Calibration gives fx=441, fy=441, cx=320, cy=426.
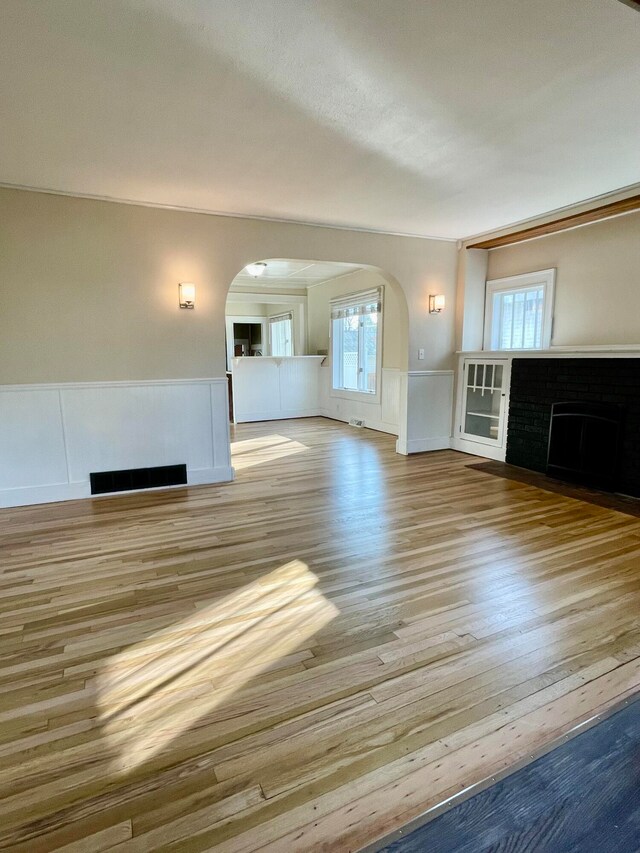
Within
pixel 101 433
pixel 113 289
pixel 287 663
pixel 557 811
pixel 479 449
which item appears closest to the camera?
pixel 557 811

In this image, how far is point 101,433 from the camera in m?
4.22

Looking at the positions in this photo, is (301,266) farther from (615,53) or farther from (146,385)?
(615,53)

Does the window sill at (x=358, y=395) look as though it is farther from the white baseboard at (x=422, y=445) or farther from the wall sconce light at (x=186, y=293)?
the wall sconce light at (x=186, y=293)

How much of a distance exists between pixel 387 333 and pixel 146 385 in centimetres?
418

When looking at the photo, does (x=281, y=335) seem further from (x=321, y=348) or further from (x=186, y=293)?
(x=186, y=293)

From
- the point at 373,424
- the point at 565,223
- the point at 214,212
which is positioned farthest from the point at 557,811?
the point at 373,424

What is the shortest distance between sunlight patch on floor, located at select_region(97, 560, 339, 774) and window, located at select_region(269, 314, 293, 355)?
26.7ft

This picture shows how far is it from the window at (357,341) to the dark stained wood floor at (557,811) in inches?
246

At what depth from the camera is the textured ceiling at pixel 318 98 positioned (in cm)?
186

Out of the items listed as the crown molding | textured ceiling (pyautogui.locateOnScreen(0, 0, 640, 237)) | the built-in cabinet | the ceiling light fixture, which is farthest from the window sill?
textured ceiling (pyautogui.locateOnScreen(0, 0, 640, 237))

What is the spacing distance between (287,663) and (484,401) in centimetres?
457

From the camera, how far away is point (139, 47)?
201 centimetres

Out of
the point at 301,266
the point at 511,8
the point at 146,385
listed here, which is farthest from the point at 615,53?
the point at 301,266

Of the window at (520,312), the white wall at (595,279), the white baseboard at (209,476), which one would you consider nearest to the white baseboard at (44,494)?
the white baseboard at (209,476)
